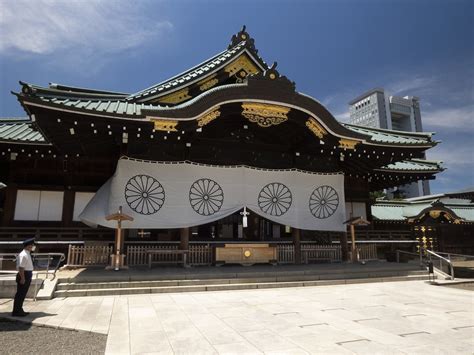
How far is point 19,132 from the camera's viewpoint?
12375 mm

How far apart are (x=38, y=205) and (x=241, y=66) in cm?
1039

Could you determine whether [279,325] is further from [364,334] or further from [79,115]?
[79,115]

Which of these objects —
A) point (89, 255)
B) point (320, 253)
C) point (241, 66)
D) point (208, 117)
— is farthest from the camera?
point (241, 66)

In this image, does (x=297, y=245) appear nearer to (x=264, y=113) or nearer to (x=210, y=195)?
(x=210, y=195)

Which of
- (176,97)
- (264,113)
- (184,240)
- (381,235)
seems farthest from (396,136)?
(184,240)

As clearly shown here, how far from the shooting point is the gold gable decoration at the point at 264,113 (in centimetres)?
1150

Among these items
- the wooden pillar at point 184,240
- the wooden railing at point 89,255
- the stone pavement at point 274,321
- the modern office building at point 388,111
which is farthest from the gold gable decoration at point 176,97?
the modern office building at point 388,111

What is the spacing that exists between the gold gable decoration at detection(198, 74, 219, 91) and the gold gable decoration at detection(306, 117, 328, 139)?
182 inches

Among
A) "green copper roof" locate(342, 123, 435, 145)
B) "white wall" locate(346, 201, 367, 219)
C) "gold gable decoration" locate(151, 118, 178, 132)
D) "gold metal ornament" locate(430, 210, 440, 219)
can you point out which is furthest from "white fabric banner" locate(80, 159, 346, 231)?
"gold metal ornament" locate(430, 210, 440, 219)

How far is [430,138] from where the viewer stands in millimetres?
15070

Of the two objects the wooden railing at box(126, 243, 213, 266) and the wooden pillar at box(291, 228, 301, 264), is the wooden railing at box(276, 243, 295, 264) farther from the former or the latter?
the wooden railing at box(126, 243, 213, 266)

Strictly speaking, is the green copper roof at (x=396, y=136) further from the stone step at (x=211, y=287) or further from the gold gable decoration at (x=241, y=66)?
the stone step at (x=211, y=287)

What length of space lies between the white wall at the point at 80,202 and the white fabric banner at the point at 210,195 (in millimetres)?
1801

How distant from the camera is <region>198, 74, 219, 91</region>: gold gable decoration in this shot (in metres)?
13.7
